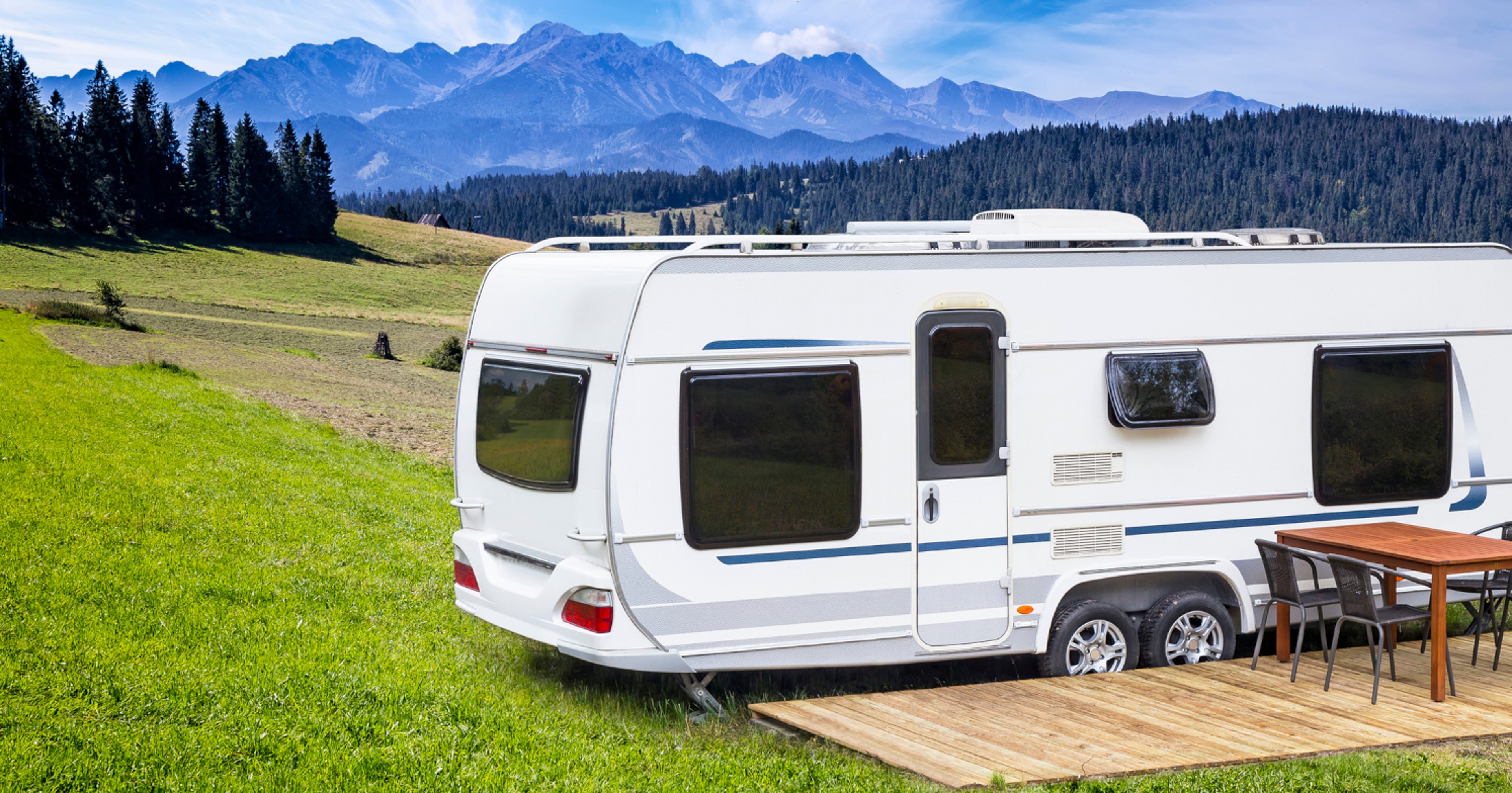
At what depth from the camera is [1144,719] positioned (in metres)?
6.10

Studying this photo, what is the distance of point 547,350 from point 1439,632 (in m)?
5.40

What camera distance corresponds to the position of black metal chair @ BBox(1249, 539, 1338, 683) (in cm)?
695

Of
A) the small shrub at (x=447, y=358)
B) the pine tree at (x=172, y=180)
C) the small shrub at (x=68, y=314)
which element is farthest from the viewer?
the pine tree at (x=172, y=180)

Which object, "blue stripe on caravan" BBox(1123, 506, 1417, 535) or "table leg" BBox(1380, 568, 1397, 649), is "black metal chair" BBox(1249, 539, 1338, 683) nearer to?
"blue stripe on caravan" BBox(1123, 506, 1417, 535)

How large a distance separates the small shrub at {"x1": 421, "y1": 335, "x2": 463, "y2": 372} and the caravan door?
1439 inches

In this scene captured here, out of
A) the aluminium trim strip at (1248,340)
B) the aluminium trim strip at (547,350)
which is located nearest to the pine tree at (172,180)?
the aluminium trim strip at (547,350)

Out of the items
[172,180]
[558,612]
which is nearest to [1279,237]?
[558,612]

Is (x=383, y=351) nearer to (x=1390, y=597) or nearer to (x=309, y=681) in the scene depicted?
(x=309, y=681)

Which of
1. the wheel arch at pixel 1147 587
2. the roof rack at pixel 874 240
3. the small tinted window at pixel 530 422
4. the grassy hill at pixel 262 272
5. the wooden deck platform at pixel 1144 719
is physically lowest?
the wooden deck platform at pixel 1144 719

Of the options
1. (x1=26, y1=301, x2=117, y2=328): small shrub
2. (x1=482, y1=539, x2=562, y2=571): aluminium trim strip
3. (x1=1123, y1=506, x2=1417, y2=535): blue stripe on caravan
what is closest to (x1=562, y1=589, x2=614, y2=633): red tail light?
(x1=482, y1=539, x2=562, y2=571): aluminium trim strip

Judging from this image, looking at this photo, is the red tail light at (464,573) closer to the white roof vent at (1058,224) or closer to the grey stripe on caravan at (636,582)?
the grey stripe on caravan at (636,582)

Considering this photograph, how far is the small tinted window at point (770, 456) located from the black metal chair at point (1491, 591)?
4.04 meters

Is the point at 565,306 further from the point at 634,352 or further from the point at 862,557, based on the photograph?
the point at 862,557

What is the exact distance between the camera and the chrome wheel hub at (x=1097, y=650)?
7.13 m
